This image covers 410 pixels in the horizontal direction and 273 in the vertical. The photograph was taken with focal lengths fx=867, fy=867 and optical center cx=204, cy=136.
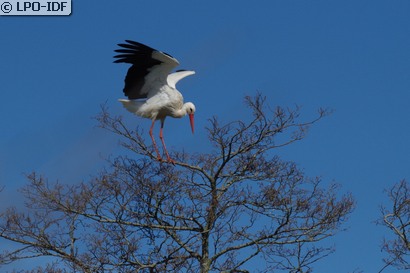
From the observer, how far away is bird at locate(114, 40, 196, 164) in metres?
13.9

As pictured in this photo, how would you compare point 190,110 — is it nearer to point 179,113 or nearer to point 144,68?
point 179,113

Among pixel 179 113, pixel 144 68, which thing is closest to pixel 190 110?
pixel 179 113

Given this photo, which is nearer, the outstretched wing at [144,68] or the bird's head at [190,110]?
the outstretched wing at [144,68]

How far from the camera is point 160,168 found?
12.4 m

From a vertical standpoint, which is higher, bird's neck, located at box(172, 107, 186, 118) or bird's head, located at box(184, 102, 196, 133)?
bird's head, located at box(184, 102, 196, 133)

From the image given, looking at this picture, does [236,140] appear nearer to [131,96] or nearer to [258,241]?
[258,241]

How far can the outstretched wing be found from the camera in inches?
538

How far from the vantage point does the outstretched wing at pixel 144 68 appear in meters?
13.7

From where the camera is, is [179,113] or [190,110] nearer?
[179,113]

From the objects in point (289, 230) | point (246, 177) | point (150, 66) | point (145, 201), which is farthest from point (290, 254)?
point (150, 66)

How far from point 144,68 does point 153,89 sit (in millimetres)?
558

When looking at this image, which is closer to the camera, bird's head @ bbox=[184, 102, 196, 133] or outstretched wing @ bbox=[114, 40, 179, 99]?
outstretched wing @ bbox=[114, 40, 179, 99]

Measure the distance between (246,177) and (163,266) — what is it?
1.72m

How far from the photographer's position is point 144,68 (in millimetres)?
14008
